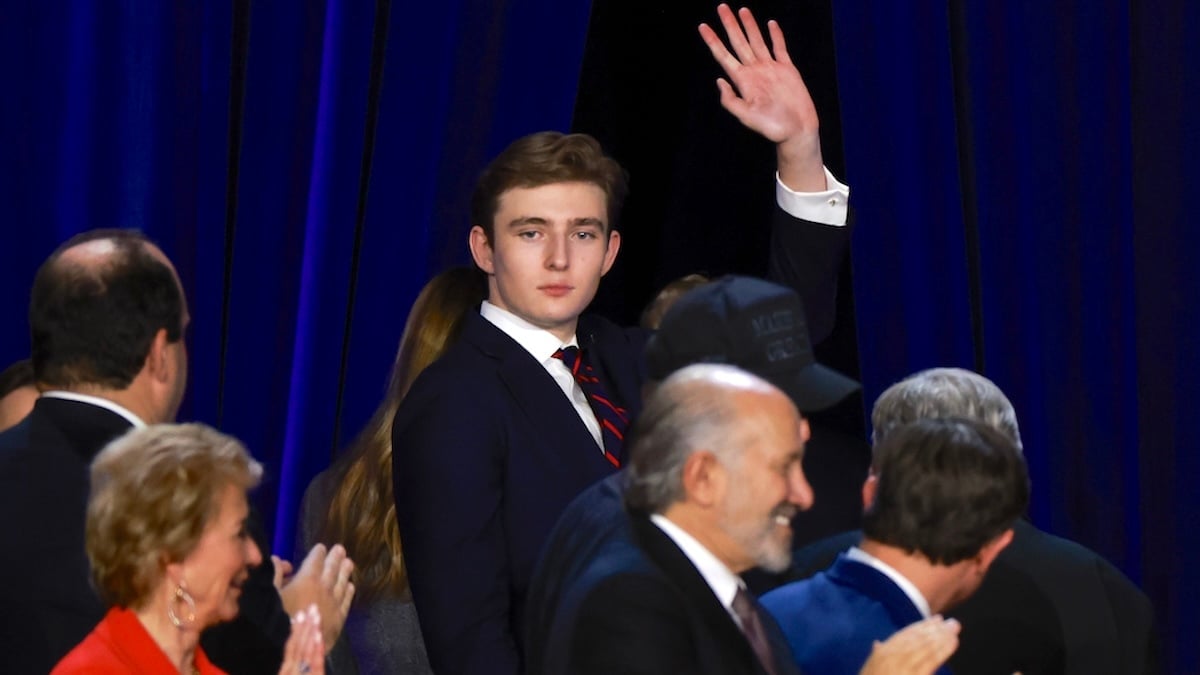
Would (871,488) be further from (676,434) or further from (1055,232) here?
(1055,232)

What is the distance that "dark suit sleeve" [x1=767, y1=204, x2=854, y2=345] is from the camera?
2.98 metres

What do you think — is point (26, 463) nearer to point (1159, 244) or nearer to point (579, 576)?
point (579, 576)

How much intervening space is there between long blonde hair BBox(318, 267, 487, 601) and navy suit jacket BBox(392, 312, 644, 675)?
8.1 inches

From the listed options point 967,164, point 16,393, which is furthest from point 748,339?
point 967,164

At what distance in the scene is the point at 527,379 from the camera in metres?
2.64

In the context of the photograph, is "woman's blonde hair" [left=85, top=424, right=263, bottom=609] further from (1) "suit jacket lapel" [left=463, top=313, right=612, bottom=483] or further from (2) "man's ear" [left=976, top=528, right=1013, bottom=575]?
(2) "man's ear" [left=976, top=528, right=1013, bottom=575]

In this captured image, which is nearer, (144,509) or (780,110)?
(144,509)

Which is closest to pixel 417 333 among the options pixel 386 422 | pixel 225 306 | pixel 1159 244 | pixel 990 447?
pixel 386 422

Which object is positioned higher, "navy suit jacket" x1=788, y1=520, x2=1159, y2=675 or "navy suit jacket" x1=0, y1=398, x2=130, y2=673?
"navy suit jacket" x1=0, y1=398, x2=130, y2=673

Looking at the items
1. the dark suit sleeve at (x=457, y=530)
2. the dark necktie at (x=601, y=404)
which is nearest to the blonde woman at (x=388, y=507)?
the dark necktie at (x=601, y=404)

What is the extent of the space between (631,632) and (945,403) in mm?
947

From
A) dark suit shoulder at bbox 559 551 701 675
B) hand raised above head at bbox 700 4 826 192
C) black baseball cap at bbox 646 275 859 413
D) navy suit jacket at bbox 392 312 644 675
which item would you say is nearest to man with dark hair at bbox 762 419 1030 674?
black baseball cap at bbox 646 275 859 413

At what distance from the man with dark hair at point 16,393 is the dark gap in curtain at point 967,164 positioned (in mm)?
1988

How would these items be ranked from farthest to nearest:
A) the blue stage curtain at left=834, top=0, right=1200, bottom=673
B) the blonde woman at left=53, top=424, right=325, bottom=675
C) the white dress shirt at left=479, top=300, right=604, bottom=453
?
the blue stage curtain at left=834, top=0, right=1200, bottom=673
the white dress shirt at left=479, top=300, right=604, bottom=453
the blonde woman at left=53, top=424, right=325, bottom=675
